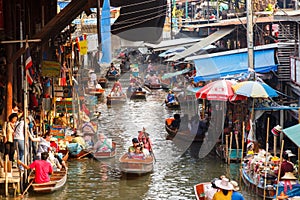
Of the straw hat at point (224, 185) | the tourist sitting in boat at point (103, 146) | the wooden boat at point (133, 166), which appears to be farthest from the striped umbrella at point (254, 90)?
the straw hat at point (224, 185)

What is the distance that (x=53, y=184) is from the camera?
13984 mm

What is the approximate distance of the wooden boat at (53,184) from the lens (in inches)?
541

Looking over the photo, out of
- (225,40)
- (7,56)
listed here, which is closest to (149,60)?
(225,40)

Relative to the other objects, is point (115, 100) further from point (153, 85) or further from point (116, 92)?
point (153, 85)

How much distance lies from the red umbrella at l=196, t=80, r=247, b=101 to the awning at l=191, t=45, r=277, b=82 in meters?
2.47

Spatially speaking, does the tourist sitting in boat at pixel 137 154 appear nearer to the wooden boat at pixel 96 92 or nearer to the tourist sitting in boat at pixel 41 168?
the tourist sitting in boat at pixel 41 168

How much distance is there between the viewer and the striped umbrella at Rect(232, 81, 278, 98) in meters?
16.8

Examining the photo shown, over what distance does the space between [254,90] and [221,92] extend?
102 centimetres

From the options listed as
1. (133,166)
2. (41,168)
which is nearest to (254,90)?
(133,166)

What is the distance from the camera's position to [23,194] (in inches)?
539

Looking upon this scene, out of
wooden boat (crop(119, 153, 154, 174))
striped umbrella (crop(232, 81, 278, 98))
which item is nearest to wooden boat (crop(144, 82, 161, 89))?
striped umbrella (crop(232, 81, 278, 98))

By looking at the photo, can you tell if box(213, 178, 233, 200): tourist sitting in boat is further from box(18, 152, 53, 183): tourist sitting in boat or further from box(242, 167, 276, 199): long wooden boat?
box(18, 152, 53, 183): tourist sitting in boat

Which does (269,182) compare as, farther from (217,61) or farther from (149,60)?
(149,60)

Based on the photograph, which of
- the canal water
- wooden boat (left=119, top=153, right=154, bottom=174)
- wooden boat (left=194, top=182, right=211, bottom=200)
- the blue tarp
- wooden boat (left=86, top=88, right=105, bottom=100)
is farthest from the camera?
wooden boat (left=86, top=88, right=105, bottom=100)
